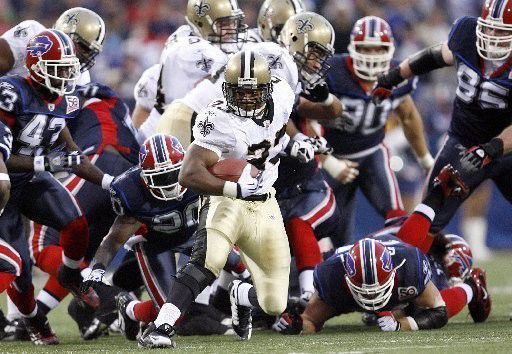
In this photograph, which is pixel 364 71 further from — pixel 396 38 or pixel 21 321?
pixel 396 38

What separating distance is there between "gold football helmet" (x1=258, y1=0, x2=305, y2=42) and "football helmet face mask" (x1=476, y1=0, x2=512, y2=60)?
1.36 metres

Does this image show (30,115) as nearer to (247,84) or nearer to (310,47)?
(247,84)

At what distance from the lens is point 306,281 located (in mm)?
6535

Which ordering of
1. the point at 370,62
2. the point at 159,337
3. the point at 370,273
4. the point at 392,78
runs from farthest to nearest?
the point at 370,62 < the point at 392,78 < the point at 370,273 < the point at 159,337

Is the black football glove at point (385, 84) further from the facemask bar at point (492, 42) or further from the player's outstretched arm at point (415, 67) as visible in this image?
the facemask bar at point (492, 42)

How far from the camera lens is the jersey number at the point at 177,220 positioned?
20.0 feet

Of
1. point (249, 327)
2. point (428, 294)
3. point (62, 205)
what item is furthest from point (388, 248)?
point (62, 205)

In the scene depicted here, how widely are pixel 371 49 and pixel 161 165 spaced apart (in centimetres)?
220

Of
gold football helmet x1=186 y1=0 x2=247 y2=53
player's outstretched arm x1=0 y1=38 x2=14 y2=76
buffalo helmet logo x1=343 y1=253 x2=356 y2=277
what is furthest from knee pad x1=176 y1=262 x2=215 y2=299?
gold football helmet x1=186 y1=0 x2=247 y2=53

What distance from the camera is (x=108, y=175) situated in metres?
6.33

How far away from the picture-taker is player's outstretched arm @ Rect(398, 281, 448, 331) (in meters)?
5.96

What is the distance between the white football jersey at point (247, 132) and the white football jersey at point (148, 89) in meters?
1.78

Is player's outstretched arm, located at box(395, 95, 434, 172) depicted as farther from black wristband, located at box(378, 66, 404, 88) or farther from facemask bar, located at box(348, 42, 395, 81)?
black wristband, located at box(378, 66, 404, 88)

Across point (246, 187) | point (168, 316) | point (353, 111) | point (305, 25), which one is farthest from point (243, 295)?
point (353, 111)
